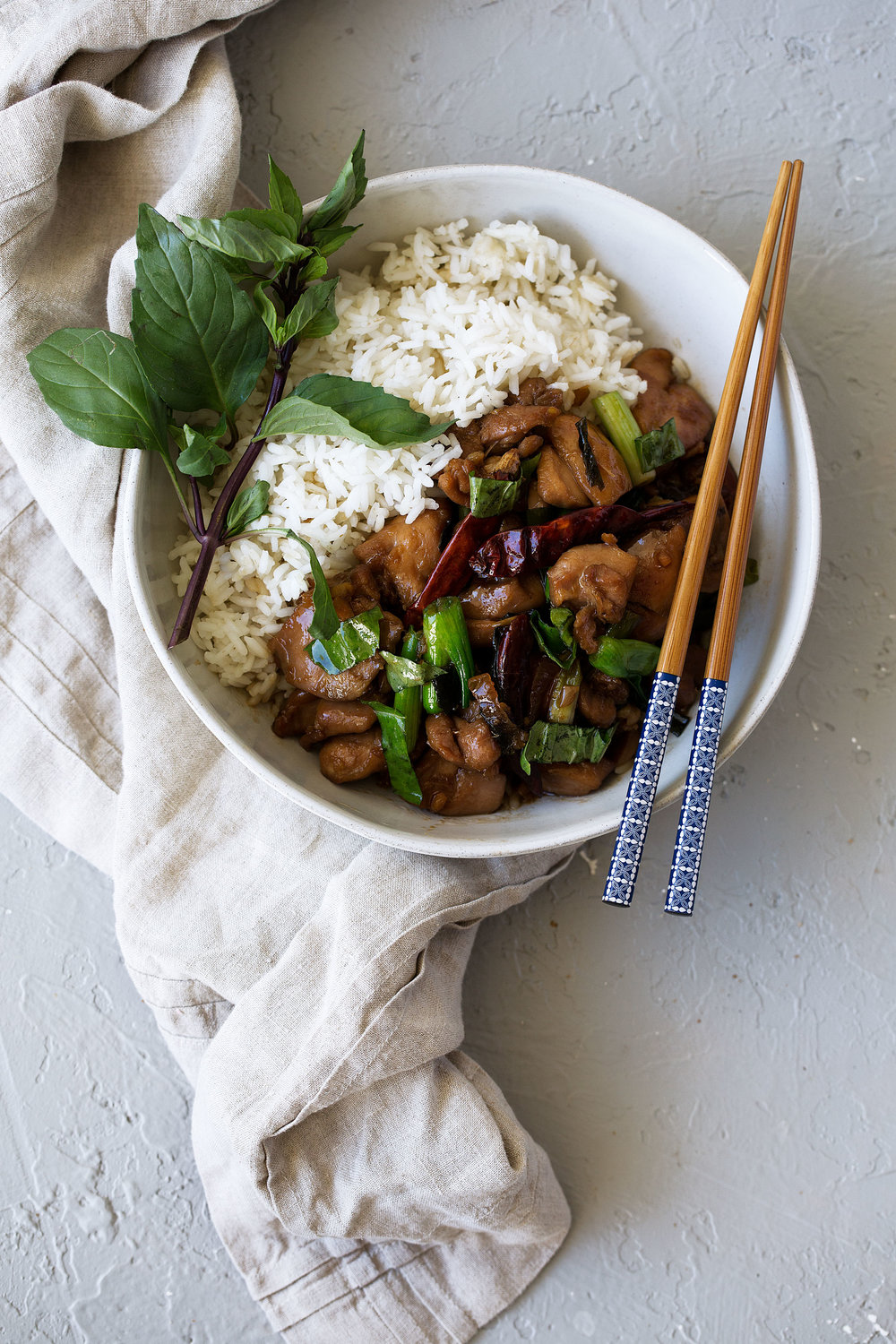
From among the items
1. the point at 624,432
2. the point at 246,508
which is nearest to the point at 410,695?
the point at 246,508

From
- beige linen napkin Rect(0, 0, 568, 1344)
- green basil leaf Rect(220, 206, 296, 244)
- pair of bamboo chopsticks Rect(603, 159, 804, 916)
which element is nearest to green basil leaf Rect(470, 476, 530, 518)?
pair of bamboo chopsticks Rect(603, 159, 804, 916)

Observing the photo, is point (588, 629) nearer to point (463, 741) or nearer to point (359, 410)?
point (463, 741)

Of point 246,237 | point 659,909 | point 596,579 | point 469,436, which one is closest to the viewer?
point 246,237

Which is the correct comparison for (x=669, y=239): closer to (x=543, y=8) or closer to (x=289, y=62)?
(x=543, y=8)

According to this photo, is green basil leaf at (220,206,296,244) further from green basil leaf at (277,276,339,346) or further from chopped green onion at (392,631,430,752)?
chopped green onion at (392,631,430,752)

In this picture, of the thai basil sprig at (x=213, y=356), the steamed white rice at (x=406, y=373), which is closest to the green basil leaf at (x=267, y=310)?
the thai basil sprig at (x=213, y=356)

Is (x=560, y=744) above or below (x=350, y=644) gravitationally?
below
